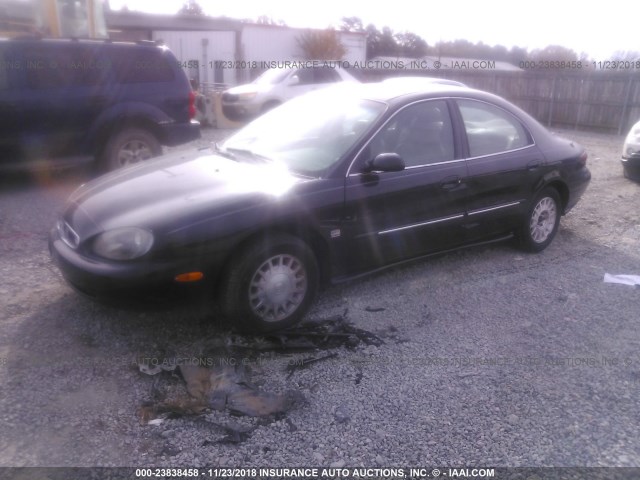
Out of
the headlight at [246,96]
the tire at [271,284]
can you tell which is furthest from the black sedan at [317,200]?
the headlight at [246,96]

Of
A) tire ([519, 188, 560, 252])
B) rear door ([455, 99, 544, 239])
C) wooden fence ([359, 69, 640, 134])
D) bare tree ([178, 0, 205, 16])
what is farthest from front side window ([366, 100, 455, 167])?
bare tree ([178, 0, 205, 16])

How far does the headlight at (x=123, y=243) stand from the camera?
11.1 ft

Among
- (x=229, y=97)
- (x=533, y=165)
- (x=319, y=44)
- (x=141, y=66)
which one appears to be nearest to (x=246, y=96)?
(x=229, y=97)

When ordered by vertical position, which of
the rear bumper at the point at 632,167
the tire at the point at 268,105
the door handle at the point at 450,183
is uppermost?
the door handle at the point at 450,183

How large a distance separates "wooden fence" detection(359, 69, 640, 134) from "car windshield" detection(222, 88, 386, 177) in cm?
1407

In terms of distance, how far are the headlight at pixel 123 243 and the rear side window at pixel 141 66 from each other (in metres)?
4.76

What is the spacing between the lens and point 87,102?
286 inches

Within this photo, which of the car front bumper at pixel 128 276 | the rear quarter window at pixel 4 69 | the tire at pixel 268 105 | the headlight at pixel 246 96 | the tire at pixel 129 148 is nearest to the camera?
the car front bumper at pixel 128 276

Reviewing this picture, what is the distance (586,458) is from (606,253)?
3472 millimetres

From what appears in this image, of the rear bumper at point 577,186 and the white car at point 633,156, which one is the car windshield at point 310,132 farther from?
the white car at point 633,156

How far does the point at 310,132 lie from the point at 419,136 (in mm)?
887

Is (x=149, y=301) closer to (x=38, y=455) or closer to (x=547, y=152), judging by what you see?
(x=38, y=455)

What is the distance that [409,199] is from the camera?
4383 mm

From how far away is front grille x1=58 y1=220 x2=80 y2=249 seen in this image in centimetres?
367
